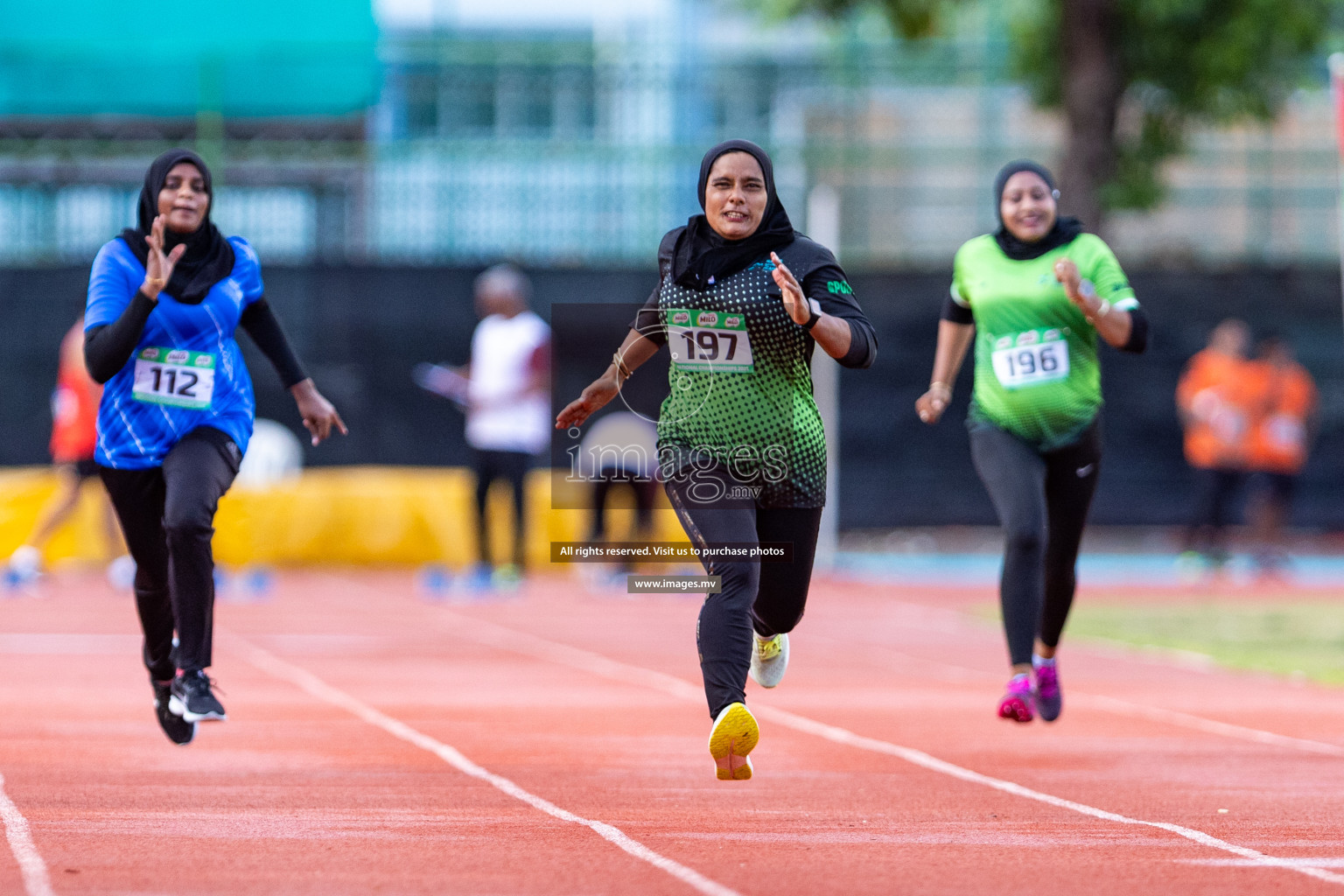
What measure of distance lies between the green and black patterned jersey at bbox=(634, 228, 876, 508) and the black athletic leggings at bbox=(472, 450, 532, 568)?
7916 mm

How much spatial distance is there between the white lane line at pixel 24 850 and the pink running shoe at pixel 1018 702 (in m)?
3.45

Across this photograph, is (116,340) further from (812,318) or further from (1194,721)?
(1194,721)

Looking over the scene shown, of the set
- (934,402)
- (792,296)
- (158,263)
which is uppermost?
(158,263)

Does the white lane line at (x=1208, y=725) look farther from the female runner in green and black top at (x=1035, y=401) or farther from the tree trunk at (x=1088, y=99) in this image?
the tree trunk at (x=1088, y=99)

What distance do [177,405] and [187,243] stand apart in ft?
1.71

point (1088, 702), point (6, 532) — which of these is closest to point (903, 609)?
point (1088, 702)

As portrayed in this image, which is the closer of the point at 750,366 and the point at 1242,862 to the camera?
the point at 1242,862

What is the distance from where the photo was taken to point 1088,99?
66.5 ft

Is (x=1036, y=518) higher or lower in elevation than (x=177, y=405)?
lower

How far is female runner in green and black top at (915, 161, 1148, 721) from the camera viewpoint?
7.59 metres

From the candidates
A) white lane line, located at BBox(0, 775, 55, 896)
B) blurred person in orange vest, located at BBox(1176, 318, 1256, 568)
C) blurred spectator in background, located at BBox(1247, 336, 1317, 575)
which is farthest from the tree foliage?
white lane line, located at BBox(0, 775, 55, 896)

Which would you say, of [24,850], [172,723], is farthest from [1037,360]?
[24,850]

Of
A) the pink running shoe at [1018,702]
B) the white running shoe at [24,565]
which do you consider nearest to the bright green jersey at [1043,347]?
the pink running shoe at [1018,702]

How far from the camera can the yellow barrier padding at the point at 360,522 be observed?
16.1 metres
